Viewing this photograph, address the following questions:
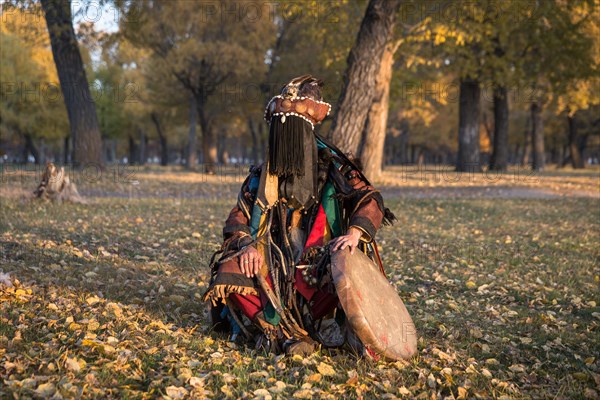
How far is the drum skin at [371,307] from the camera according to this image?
150 inches

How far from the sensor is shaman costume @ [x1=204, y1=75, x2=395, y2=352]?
421 cm

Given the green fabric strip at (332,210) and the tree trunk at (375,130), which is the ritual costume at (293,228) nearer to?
the green fabric strip at (332,210)

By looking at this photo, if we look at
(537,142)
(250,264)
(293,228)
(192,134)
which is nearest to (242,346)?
(250,264)

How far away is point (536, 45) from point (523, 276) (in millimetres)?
21344

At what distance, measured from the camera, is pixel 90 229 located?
9359 millimetres

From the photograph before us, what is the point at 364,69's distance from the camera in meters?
14.7

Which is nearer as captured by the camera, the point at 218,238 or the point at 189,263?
the point at 189,263

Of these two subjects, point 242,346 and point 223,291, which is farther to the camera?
point 242,346

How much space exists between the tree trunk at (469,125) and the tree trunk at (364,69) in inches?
523

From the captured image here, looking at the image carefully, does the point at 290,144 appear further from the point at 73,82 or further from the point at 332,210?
the point at 73,82

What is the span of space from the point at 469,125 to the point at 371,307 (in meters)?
24.6

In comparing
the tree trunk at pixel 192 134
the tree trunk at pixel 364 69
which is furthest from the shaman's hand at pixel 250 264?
the tree trunk at pixel 192 134

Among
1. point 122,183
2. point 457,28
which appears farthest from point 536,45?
point 122,183

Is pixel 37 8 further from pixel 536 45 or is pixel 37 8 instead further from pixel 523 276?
pixel 536 45
